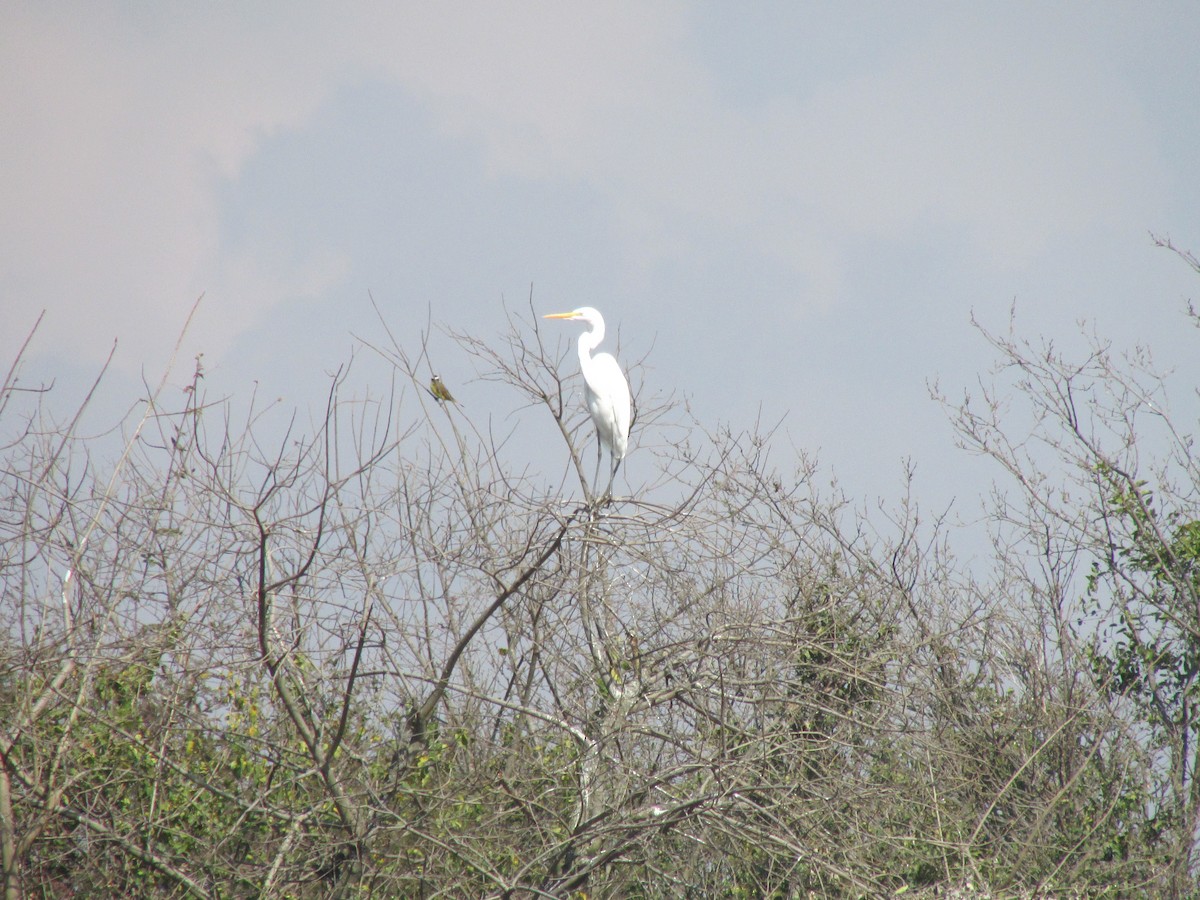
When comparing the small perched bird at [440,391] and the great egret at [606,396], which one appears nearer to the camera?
the small perched bird at [440,391]

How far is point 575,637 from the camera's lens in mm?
4953

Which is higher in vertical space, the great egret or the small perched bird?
the great egret

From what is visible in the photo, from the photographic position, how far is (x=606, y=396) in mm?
7887

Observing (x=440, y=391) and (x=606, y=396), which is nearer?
(x=440, y=391)

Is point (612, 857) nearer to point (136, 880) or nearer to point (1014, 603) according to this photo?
point (136, 880)

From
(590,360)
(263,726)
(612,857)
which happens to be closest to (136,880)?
(263,726)

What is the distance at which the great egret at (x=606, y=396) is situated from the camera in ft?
25.7

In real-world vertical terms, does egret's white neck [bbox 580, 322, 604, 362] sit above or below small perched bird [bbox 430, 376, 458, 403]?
above

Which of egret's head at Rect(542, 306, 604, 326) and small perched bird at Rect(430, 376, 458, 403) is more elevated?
egret's head at Rect(542, 306, 604, 326)

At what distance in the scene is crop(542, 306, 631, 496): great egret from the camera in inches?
308

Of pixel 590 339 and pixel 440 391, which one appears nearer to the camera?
pixel 440 391

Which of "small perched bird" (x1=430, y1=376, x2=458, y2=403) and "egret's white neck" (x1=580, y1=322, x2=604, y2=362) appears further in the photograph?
"egret's white neck" (x1=580, y1=322, x2=604, y2=362)

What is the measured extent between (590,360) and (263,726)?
4.00m

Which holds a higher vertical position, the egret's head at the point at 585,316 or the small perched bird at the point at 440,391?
the egret's head at the point at 585,316
